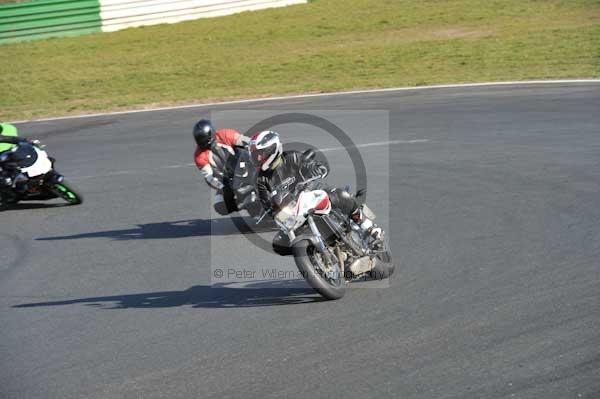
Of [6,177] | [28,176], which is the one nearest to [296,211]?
[28,176]

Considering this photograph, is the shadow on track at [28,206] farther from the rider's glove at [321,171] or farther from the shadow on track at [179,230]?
the rider's glove at [321,171]

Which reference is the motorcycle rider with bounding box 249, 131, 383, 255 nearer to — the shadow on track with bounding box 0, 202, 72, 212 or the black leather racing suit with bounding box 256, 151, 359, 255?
the black leather racing suit with bounding box 256, 151, 359, 255

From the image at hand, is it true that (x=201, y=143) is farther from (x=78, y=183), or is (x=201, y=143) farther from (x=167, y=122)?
(x=167, y=122)

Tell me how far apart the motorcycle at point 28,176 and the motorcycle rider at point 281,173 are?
560cm

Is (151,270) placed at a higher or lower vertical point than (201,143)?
lower

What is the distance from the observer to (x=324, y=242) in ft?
25.5

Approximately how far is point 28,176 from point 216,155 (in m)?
3.15

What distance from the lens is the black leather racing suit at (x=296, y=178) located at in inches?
319

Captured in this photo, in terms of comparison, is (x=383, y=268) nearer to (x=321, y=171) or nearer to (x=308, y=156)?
(x=321, y=171)

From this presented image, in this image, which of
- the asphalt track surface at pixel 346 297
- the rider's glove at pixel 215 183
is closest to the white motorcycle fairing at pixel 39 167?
the asphalt track surface at pixel 346 297

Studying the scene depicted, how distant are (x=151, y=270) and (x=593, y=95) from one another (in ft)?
38.5

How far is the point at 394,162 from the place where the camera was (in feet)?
45.2

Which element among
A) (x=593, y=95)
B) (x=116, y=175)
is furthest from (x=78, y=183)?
(x=593, y=95)

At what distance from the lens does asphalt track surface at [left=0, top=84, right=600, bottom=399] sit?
6.05m
